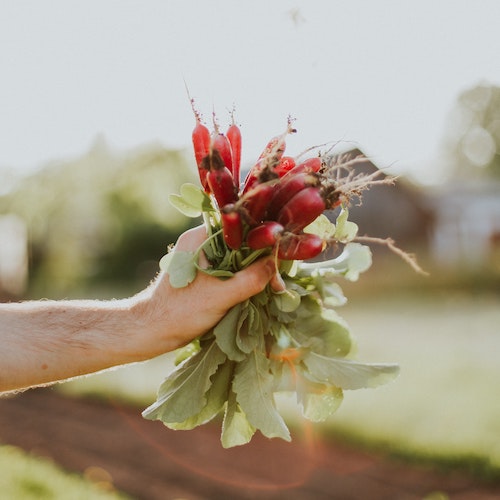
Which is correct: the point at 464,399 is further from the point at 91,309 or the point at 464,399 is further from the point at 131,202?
the point at 131,202

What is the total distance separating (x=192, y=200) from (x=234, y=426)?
76cm

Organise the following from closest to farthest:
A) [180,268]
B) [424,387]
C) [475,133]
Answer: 1. [180,268]
2. [424,387]
3. [475,133]

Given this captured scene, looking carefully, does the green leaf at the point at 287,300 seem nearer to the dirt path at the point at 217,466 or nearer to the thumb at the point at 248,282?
the thumb at the point at 248,282

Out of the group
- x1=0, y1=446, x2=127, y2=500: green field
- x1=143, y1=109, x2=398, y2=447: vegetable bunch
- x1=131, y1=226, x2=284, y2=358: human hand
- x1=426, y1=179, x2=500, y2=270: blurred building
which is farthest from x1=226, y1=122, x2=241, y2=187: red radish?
x1=426, y1=179, x2=500, y2=270: blurred building

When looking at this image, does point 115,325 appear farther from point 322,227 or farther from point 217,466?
point 217,466

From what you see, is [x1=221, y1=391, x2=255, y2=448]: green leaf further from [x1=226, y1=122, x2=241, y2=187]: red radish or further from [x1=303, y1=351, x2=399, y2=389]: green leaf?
[x1=226, y1=122, x2=241, y2=187]: red radish

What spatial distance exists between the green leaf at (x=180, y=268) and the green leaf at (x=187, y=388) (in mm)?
277

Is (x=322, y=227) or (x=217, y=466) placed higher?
(x=322, y=227)

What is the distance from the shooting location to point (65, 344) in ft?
7.57

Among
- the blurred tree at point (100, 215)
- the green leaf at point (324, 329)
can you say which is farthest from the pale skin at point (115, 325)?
the blurred tree at point (100, 215)

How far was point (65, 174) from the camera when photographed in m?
22.0

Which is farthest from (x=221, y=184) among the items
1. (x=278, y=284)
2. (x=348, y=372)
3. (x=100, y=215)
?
(x=100, y=215)

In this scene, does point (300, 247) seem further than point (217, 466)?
No

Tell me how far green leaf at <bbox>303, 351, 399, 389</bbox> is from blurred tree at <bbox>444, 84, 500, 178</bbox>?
53800mm
